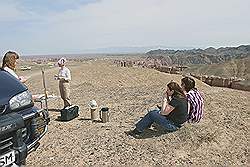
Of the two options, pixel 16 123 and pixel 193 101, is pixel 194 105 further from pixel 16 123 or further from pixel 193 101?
pixel 16 123

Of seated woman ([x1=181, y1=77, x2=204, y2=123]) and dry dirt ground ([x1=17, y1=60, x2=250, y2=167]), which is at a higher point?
seated woman ([x1=181, y1=77, x2=204, y2=123])

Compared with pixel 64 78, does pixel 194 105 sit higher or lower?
lower

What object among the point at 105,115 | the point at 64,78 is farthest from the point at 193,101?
the point at 64,78

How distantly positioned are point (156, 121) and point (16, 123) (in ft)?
10.7

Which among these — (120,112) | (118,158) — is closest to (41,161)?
(118,158)

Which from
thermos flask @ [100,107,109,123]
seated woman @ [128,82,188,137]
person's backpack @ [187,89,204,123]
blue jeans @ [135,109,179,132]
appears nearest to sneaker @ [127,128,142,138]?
blue jeans @ [135,109,179,132]

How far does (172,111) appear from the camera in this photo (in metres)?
6.56

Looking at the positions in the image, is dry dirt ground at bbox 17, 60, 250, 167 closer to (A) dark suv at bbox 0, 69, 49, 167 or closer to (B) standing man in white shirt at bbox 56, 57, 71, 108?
(B) standing man in white shirt at bbox 56, 57, 71, 108

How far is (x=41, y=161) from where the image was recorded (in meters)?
5.75

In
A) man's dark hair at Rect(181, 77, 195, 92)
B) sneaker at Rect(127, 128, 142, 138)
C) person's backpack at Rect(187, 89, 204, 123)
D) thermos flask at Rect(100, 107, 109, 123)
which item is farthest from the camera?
thermos flask at Rect(100, 107, 109, 123)

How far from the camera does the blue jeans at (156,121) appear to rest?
6.54 metres

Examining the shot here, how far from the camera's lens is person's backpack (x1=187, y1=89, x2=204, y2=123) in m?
6.93

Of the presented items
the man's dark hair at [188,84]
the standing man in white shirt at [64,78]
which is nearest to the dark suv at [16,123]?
the man's dark hair at [188,84]

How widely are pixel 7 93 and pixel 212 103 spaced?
6.40m
